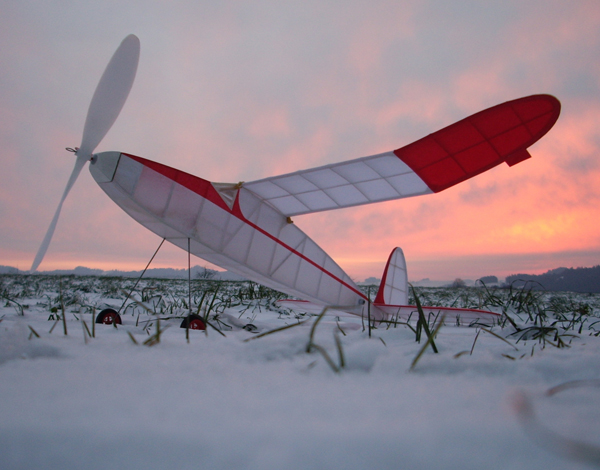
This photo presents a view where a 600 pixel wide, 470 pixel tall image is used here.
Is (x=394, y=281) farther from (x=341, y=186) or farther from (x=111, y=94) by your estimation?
(x=111, y=94)

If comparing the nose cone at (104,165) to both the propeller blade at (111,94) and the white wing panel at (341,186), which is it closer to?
the propeller blade at (111,94)

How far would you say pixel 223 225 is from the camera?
5.81m

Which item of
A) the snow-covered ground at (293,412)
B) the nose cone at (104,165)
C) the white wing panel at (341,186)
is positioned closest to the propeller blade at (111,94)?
the nose cone at (104,165)

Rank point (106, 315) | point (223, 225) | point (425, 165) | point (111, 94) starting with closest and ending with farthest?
point (106, 315) → point (111, 94) → point (425, 165) → point (223, 225)

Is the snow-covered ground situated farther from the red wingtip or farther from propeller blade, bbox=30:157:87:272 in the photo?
the red wingtip

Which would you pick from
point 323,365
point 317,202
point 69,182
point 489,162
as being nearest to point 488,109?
point 489,162

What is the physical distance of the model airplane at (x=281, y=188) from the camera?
4828mm

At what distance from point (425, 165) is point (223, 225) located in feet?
12.0

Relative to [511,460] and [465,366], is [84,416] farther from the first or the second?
[465,366]

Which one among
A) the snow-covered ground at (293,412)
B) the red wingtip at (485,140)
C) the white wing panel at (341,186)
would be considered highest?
the red wingtip at (485,140)

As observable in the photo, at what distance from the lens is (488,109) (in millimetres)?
4793

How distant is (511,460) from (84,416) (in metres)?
0.64

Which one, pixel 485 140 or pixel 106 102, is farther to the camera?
pixel 485 140

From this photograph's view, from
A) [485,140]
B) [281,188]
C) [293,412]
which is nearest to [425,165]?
[485,140]
